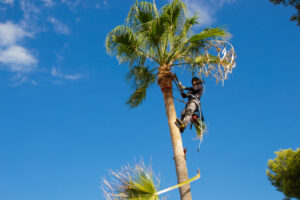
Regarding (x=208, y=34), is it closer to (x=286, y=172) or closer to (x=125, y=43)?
(x=125, y=43)

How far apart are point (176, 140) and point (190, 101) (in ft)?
4.31

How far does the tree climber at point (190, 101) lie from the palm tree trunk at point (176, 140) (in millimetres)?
205

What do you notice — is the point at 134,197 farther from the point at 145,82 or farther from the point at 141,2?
the point at 141,2

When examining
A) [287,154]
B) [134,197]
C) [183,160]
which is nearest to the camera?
[134,197]

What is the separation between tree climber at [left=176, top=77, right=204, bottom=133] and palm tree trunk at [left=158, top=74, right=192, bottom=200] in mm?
205

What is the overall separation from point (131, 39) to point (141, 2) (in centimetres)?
111

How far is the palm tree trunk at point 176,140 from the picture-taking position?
6.77 m

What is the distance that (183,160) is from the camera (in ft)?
23.6

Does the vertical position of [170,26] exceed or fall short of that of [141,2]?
it falls short

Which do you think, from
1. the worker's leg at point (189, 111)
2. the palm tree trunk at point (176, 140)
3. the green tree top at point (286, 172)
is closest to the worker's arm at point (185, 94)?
the worker's leg at point (189, 111)

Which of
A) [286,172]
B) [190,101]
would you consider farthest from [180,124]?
[286,172]

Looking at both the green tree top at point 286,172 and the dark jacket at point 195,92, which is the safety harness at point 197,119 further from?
the green tree top at point 286,172

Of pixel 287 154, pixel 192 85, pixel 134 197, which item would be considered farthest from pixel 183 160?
pixel 287 154

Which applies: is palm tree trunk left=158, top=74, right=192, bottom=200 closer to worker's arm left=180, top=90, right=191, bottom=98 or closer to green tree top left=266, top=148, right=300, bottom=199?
worker's arm left=180, top=90, right=191, bottom=98
